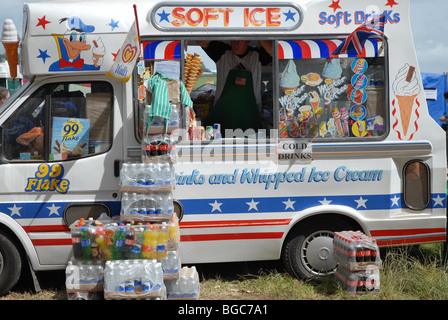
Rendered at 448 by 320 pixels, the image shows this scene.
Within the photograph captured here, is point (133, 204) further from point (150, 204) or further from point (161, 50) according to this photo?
point (161, 50)

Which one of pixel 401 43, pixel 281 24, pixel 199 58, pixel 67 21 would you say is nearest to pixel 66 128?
pixel 67 21

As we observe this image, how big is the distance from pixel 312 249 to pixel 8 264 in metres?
3.03

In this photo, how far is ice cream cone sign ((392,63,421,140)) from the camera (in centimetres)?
563

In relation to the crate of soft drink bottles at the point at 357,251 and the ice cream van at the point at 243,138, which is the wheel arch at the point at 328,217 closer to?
the ice cream van at the point at 243,138

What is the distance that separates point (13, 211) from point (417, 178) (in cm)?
406

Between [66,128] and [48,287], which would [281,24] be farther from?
[48,287]

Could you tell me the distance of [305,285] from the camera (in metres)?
5.59

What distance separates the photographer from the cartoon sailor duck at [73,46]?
17.4 feet

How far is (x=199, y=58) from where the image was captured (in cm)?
591

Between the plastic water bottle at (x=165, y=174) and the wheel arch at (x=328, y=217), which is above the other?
the plastic water bottle at (x=165, y=174)

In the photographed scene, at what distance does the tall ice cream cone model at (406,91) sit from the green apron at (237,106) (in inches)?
58.4

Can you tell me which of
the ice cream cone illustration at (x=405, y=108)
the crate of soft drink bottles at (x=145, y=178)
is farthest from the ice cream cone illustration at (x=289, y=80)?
the crate of soft drink bottles at (x=145, y=178)

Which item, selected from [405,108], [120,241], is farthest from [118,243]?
[405,108]

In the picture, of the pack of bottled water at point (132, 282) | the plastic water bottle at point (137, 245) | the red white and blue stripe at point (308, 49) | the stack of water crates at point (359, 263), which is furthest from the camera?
the red white and blue stripe at point (308, 49)
